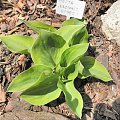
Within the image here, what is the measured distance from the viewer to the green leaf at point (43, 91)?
7.24 feet

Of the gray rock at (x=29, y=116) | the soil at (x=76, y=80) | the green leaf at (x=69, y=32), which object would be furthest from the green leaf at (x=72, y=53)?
the gray rock at (x=29, y=116)

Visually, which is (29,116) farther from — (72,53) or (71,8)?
(71,8)

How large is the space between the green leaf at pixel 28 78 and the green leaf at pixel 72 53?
0.43 ft

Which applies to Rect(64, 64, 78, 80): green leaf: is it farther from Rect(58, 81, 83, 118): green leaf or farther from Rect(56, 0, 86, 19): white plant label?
Rect(56, 0, 86, 19): white plant label

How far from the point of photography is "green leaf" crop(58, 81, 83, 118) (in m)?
2.14

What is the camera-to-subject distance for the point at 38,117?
228cm

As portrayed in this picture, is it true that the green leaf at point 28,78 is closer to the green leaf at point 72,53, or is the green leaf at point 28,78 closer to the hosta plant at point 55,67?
the hosta plant at point 55,67

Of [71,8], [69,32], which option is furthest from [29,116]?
[71,8]

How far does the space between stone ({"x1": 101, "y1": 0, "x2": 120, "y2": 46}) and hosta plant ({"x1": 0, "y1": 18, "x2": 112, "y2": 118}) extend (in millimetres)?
392

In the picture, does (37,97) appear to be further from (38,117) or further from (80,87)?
(80,87)

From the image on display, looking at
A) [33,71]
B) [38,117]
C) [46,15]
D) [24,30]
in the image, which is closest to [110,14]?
[46,15]

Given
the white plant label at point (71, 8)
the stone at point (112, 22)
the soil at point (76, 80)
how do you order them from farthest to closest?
the stone at point (112, 22), the white plant label at point (71, 8), the soil at point (76, 80)

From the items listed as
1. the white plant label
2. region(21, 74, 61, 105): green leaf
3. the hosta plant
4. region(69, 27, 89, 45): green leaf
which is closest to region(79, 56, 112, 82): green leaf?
the hosta plant

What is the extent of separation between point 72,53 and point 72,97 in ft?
1.03
